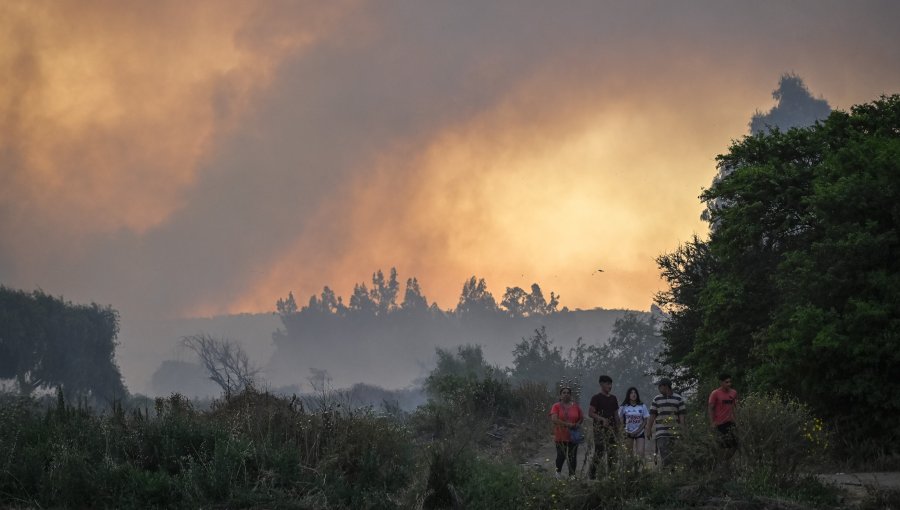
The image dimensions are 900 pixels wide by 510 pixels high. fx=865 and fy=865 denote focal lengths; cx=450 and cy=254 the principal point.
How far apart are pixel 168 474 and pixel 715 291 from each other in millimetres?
18154

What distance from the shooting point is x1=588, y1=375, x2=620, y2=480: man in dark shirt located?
14321mm

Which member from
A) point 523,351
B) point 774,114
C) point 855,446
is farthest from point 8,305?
point 774,114

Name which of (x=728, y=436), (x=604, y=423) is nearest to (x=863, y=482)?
(x=728, y=436)

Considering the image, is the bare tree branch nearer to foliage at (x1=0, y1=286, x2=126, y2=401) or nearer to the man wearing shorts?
foliage at (x1=0, y1=286, x2=126, y2=401)

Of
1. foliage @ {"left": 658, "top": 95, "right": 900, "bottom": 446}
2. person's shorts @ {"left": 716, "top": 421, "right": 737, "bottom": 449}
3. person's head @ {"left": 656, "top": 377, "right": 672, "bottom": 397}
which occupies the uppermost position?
foliage @ {"left": 658, "top": 95, "right": 900, "bottom": 446}

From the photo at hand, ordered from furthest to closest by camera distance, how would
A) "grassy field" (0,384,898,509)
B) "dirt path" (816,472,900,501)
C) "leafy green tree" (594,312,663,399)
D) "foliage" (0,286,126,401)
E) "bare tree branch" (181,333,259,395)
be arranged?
1. "leafy green tree" (594,312,663,399)
2. "foliage" (0,286,126,401)
3. "bare tree branch" (181,333,259,395)
4. "dirt path" (816,472,900,501)
5. "grassy field" (0,384,898,509)

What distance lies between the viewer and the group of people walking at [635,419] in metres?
14.6

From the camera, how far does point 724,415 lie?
14.5 meters

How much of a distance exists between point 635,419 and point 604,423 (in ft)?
2.51

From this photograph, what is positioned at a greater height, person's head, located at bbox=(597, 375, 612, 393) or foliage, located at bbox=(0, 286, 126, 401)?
foliage, located at bbox=(0, 286, 126, 401)

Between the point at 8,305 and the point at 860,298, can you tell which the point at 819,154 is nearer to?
the point at 860,298

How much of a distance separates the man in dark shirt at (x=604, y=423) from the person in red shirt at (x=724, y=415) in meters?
1.62

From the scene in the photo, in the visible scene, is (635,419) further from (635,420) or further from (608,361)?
(608,361)

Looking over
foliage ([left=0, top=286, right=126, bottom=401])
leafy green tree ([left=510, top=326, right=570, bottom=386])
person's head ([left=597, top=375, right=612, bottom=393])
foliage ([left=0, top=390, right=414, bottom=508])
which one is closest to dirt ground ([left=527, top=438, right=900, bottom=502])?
person's head ([left=597, top=375, right=612, bottom=393])
